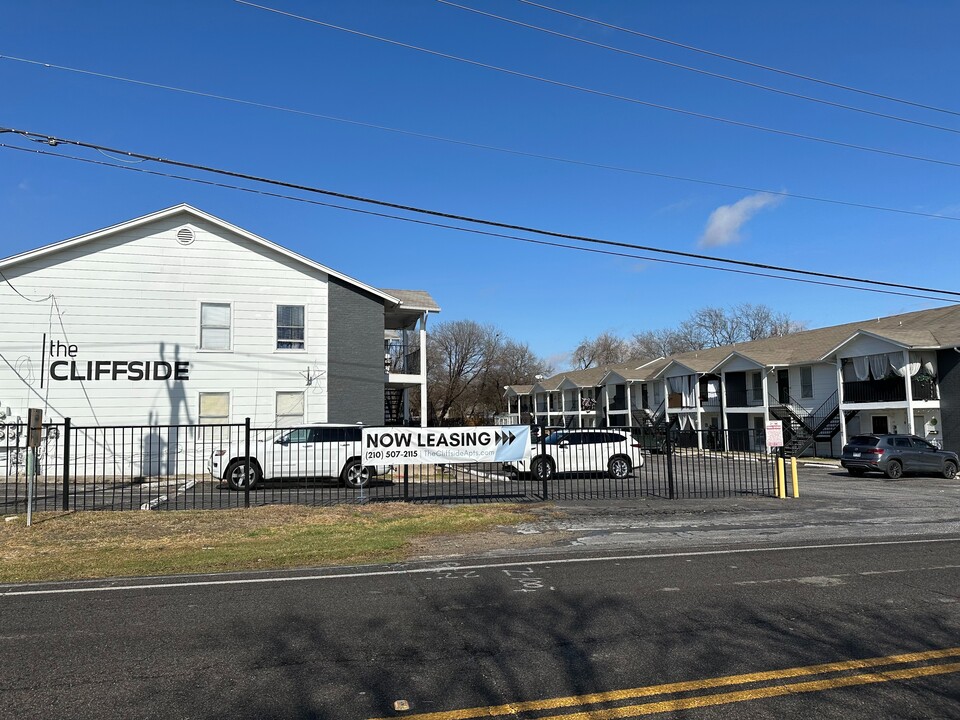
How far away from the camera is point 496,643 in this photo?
5.54 meters

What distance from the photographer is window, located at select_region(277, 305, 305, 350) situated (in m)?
23.7

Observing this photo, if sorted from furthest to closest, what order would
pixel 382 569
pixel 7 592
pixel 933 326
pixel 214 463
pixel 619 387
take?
pixel 619 387 < pixel 933 326 < pixel 214 463 < pixel 382 569 < pixel 7 592

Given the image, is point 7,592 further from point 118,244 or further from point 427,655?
point 118,244

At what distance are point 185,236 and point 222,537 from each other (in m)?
15.3

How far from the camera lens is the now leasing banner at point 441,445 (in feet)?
46.6

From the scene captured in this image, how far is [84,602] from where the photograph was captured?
23.1 feet

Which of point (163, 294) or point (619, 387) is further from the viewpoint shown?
point (619, 387)

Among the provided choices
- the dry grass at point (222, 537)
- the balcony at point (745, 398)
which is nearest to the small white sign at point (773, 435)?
the dry grass at point (222, 537)

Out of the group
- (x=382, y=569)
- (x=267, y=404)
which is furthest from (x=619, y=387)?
(x=382, y=569)

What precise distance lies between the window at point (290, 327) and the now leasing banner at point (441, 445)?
10.6 meters

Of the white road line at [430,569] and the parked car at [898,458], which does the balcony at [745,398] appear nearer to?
the parked car at [898,458]

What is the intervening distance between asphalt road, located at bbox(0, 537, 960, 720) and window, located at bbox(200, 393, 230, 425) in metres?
15.3

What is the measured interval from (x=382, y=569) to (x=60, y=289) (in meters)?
18.8

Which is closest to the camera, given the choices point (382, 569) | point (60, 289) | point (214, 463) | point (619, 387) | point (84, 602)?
point (84, 602)
